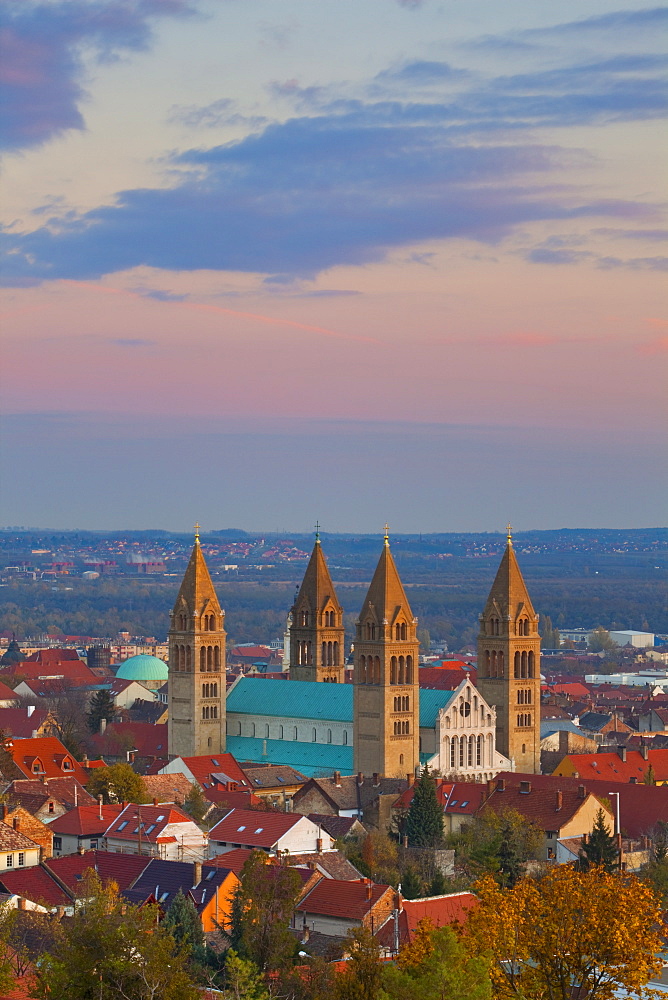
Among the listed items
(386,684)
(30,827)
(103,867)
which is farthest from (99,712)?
(103,867)

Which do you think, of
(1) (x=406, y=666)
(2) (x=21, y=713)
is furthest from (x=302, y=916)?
(2) (x=21, y=713)

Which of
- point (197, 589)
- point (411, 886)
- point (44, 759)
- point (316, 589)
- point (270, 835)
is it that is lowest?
point (411, 886)

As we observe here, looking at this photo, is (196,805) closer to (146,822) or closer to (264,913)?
(146,822)

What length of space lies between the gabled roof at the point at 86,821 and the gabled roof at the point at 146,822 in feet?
2.15

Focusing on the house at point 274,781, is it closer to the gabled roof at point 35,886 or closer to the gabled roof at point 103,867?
the gabled roof at point 103,867

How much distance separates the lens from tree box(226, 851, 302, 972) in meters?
53.4

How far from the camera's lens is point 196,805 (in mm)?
84812

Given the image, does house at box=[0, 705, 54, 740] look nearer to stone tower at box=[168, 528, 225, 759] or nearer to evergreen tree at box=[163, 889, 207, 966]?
stone tower at box=[168, 528, 225, 759]

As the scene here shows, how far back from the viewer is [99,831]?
78.9 meters

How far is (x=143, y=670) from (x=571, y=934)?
149110mm

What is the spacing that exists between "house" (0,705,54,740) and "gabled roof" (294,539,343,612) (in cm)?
1969

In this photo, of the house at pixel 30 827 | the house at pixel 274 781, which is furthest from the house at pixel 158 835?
the house at pixel 274 781

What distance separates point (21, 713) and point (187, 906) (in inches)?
2864

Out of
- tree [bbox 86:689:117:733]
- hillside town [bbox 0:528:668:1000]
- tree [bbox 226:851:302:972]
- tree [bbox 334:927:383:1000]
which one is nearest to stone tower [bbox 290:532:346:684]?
hillside town [bbox 0:528:668:1000]
